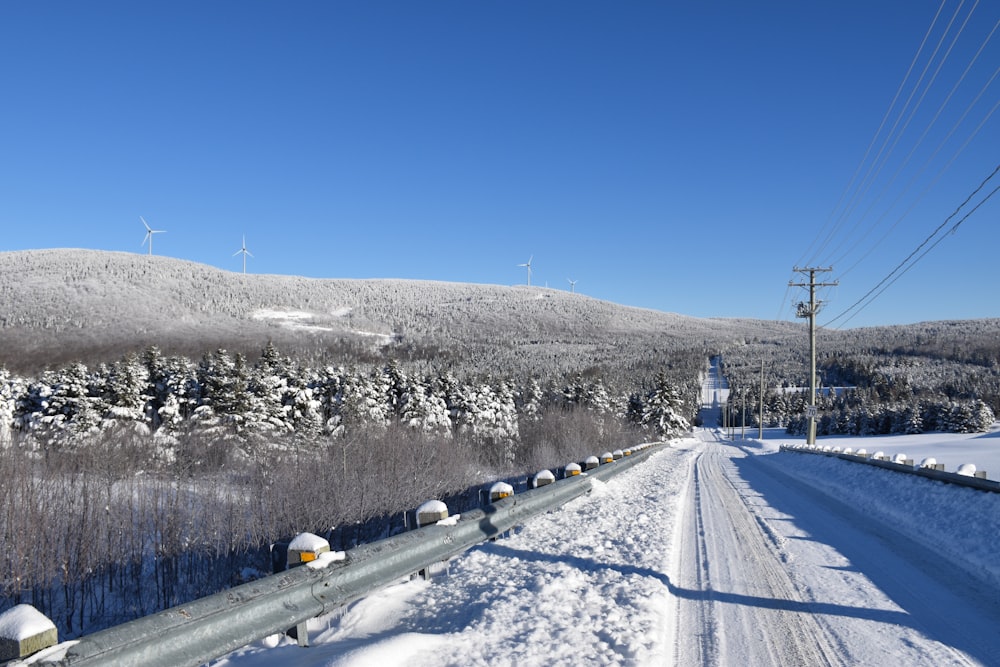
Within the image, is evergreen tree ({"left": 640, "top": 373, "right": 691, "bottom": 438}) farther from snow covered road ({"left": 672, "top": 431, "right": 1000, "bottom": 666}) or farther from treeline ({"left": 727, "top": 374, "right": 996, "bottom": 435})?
snow covered road ({"left": 672, "top": 431, "right": 1000, "bottom": 666})

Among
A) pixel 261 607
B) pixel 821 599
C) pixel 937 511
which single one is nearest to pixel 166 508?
pixel 261 607

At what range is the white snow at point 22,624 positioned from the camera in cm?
267

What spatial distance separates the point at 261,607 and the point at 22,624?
1.29 meters

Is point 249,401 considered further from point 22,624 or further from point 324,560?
point 22,624

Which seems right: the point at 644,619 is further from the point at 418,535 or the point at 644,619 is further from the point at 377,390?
the point at 377,390

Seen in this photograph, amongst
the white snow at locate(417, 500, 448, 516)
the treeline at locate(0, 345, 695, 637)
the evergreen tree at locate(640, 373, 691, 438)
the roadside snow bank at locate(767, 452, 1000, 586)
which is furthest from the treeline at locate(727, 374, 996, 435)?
the white snow at locate(417, 500, 448, 516)

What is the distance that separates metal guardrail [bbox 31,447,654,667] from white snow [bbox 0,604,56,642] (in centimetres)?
14

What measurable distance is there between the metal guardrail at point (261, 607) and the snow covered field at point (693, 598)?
242mm

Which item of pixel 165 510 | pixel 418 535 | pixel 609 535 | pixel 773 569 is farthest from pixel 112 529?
pixel 773 569

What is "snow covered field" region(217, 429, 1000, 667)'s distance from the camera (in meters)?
4.19

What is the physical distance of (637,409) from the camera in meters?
74.6

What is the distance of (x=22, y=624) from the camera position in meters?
2.71

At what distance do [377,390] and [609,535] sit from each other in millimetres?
39344

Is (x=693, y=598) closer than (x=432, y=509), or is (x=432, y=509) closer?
(x=693, y=598)
